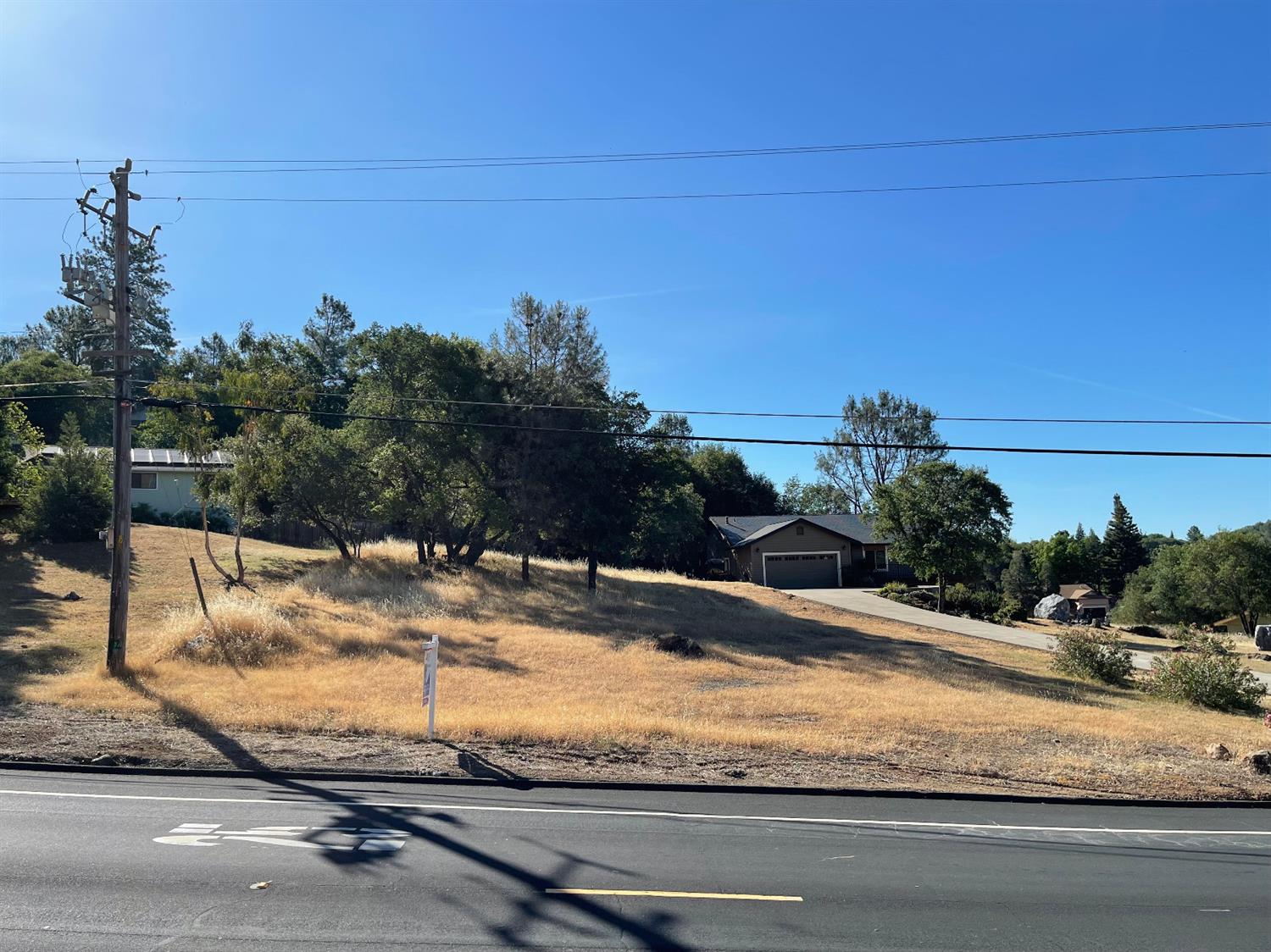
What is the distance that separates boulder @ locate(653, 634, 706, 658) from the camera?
79.5 feet

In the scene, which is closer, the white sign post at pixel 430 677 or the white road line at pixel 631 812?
the white road line at pixel 631 812

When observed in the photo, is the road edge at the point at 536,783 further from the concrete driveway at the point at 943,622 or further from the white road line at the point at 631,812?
the concrete driveway at the point at 943,622

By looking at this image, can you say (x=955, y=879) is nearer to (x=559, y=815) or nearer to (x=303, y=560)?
(x=559, y=815)

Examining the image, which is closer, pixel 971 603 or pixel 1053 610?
pixel 971 603

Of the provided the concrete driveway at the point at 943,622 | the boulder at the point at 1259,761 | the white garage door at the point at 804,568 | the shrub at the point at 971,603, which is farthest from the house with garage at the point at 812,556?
the boulder at the point at 1259,761

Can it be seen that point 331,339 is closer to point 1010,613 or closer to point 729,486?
point 729,486

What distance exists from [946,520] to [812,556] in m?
13.0

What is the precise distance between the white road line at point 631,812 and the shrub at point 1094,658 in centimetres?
1747

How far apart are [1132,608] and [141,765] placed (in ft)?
207

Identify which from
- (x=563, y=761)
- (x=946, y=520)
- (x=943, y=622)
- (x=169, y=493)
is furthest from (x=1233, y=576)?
(x=169, y=493)

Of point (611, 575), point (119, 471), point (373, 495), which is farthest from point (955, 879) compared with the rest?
point (611, 575)

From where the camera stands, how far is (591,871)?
Result: 7359 mm

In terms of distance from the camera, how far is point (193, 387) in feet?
96.0

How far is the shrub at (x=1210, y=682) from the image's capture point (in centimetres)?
2144
